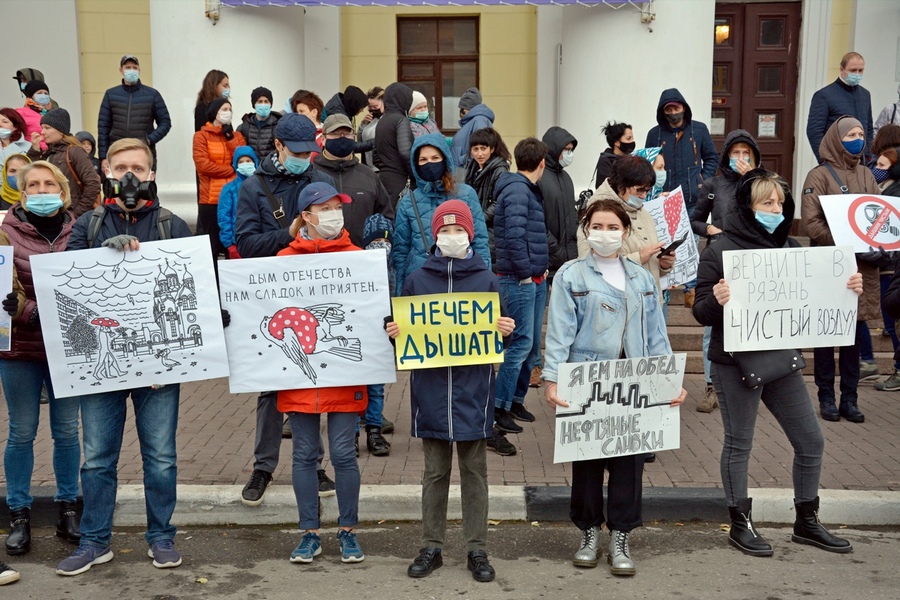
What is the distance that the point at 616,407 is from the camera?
5094 millimetres

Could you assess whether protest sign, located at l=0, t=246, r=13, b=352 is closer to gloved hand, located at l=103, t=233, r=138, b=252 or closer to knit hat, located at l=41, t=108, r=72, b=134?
gloved hand, located at l=103, t=233, r=138, b=252

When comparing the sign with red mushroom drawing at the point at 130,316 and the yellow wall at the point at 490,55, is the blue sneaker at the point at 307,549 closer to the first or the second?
the sign with red mushroom drawing at the point at 130,316

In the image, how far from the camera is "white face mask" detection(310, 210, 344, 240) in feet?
17.1

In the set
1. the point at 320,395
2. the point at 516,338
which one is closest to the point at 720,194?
the point at 516,338

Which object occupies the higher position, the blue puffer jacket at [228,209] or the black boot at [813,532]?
the blue puffer jacket at [228,209]

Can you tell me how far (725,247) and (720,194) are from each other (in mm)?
2554

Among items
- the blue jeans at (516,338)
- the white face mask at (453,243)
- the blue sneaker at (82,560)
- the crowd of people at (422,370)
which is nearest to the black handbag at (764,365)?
the crowd of people at (422,370)

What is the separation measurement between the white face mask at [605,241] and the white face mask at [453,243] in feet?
2.06

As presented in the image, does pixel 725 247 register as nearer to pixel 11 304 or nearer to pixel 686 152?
pixel 11 304

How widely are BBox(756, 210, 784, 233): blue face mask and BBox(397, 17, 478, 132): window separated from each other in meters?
8.05

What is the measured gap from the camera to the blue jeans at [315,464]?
16.8 feet

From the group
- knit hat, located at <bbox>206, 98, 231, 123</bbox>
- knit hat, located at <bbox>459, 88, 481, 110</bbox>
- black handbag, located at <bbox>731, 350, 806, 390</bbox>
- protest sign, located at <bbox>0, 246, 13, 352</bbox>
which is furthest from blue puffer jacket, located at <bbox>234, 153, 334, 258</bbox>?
knit hat, located at <bbox>459, 88, 481, 110</bbox>

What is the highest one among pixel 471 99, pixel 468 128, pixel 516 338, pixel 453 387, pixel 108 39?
pixel 108 39

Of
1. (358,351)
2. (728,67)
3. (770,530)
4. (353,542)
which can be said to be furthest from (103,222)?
(728,67)
